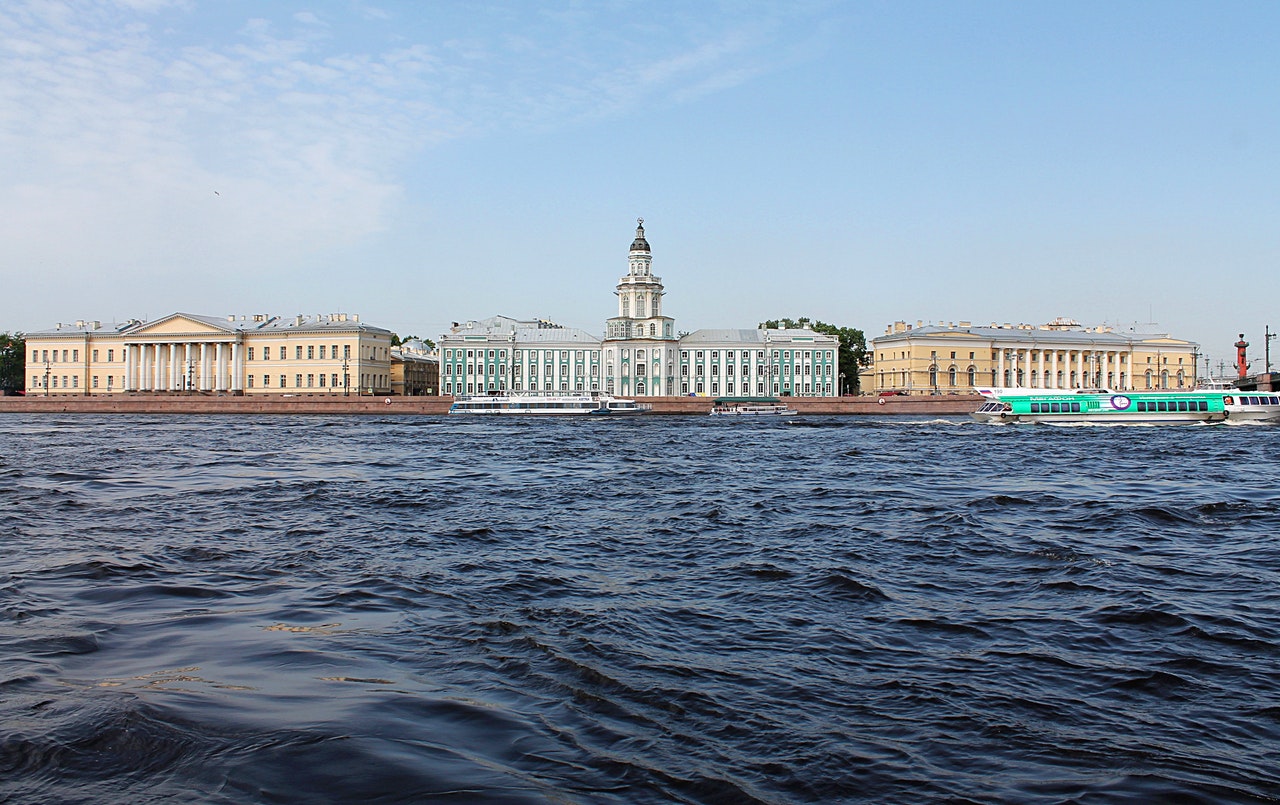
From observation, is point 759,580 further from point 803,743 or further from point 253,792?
point 253,792

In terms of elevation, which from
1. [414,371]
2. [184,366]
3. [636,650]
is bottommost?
[636,650]

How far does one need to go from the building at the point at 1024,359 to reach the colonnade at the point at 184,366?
5353 centimetres

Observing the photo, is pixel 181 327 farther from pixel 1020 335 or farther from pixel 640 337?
pixel 1020 335

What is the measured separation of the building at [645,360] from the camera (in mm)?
78562

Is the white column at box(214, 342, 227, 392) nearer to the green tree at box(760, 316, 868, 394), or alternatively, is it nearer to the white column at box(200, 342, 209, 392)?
the white column at box(200, 342, 209, 392)

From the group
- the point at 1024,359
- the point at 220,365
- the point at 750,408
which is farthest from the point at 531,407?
the point at 1024,359

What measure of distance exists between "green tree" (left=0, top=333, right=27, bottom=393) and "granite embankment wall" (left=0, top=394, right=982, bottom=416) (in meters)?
26.1

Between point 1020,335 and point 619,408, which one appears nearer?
point 619,408

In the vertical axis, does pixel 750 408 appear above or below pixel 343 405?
below

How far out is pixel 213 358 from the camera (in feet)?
264

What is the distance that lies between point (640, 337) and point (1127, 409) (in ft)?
131

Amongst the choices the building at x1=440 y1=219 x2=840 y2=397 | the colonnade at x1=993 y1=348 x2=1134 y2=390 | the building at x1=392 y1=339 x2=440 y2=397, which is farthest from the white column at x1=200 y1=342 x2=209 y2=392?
the colonnade at x1=993 y1=348 x2=1134 y2=390

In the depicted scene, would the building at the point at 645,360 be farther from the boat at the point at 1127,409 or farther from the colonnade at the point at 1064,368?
the boat at the point at 1127,409

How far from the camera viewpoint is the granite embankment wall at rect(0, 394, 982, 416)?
210ft
